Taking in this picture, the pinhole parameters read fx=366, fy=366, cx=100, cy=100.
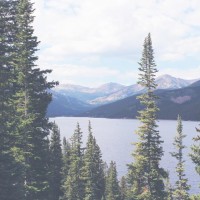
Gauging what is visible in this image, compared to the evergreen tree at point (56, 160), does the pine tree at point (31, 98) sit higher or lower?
higher

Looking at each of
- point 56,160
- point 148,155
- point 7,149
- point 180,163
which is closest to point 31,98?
point 7,149

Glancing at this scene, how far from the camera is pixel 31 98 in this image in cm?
2977

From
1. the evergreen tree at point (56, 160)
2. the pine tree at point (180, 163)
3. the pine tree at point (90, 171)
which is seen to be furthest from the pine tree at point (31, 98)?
the evergreen tree at point (56, 160)

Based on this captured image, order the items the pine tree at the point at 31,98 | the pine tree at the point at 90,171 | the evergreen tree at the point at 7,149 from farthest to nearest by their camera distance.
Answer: the pine tree at the point at 90,171, the pine tree at the point at 31,98, the evergreen tree at the point at 7,149

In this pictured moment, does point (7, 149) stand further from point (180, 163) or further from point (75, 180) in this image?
point (75, 180)

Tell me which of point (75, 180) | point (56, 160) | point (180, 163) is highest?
point (180, 163)

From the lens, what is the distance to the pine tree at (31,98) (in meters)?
29.0

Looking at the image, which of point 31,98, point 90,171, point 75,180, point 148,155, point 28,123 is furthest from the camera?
point 75,180

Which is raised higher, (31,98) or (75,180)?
(31,98)

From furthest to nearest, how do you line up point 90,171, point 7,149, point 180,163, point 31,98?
point 90,171
point 180,163
point 31,98
point 7,149

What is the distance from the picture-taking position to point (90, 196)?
196 ft

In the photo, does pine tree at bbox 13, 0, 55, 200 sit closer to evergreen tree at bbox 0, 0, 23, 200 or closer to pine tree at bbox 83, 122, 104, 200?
evergreen tree at bbox 0, 0, 23, 200

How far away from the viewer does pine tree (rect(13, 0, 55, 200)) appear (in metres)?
29.0

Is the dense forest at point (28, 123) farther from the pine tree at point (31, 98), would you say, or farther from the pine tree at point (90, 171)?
the pine tree at point (90, 171)
